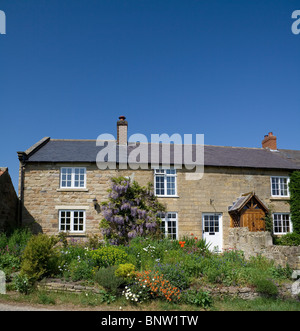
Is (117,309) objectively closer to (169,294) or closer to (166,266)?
(169,294)

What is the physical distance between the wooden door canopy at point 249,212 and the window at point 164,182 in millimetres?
3563

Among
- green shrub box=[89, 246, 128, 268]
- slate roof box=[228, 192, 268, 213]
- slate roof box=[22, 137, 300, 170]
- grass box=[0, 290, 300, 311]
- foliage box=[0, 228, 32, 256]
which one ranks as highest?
slate roof box=[22, 137, 300, 170]

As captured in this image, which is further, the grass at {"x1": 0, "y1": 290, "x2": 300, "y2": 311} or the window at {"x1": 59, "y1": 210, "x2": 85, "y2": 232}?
the window at {"x1": 59, "y1": 210, "x2": 85, "y2": 232}

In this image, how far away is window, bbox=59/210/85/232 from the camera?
16.8 m

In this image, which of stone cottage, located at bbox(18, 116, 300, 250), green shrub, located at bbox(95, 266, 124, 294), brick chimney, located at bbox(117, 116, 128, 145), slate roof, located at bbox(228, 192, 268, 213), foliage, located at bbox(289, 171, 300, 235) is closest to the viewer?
green shrub, located at bbox(95, 266, 124, 294)

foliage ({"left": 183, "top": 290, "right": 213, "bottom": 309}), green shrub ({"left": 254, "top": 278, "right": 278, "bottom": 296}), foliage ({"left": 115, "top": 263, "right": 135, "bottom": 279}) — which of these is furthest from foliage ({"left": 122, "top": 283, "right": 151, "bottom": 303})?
green shrub ({"left": 254, "top": 278, "right": 278, "bottom": 296})

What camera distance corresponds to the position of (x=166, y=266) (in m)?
Answer: 10.4

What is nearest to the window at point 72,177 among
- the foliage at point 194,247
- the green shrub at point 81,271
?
the foliage at point 194,247

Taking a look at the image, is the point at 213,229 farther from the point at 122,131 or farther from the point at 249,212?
the point at 122,131

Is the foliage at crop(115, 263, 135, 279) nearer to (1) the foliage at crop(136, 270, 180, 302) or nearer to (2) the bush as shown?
(1) the foliage at crop(136, 270, 180, 302)

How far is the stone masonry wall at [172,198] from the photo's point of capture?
16.8m

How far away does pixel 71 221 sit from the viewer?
16.8 metres

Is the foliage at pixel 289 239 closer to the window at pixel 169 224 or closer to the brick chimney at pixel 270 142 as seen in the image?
the window at pixel 169 224

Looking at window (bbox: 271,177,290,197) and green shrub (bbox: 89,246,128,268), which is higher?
window (bbox: 271,177,290,197)
